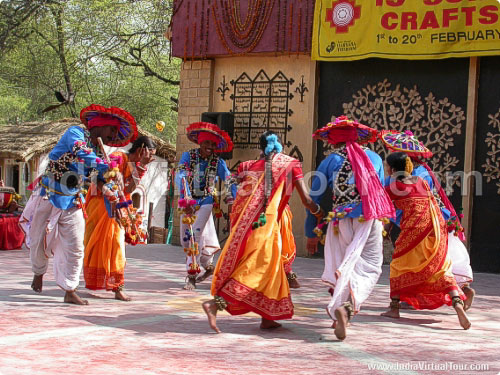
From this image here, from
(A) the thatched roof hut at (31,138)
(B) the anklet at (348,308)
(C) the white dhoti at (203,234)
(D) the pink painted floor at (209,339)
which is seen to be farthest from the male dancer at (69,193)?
(A) the thatched roof hut at (31,138)

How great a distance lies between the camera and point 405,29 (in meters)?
12.7

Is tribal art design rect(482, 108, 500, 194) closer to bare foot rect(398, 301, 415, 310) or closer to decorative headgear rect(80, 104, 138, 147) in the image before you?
bare foot rect(398, 301, 415, 310)

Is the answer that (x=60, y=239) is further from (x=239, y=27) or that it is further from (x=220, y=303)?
(x=239, y=27)

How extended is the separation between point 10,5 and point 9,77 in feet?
15.6

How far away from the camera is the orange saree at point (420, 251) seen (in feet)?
23.6

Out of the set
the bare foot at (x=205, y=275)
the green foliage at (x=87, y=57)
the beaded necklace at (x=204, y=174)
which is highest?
the green foliage at (x=87, y=57)

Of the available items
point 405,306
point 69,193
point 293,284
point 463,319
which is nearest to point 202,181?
point 293,284

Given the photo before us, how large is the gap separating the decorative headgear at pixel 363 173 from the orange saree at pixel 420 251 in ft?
2.57

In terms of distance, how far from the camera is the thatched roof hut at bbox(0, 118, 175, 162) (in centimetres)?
2312

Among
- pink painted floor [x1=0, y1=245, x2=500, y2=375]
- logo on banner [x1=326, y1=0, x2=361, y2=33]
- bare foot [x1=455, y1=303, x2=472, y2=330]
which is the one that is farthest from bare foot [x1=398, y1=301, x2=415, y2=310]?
logo on banner [x1=326, y1=0, x2=361, y2=33]

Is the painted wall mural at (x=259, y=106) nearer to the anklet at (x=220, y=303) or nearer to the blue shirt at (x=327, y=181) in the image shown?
the blue shirt at (x=327, y=181)

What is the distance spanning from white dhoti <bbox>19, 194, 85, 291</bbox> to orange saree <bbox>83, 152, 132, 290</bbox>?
30 cm

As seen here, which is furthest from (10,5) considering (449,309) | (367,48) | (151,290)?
(449,309)

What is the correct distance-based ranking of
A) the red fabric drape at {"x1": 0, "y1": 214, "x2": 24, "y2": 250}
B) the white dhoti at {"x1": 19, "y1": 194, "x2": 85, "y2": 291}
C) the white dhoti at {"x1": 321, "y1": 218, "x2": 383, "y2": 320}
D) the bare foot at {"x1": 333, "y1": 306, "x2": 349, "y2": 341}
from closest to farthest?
1. the bare foot at {"x1": 333, "y1": 306, "x2": 349, "y2": 341}
2. the white dhoti at {"x1": 321, "y1": 218, "x2": 383, "y2": 320}
3. the white dhoti at {"x1": 19, "y1": 194, "x2": 85, "y2": 291}
4. the red fabric drape at {"x1": 0, "y1": 214, "x2": 24, "y2": 250}
